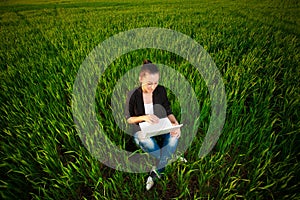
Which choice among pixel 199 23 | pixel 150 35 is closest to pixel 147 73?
pixel 150 35

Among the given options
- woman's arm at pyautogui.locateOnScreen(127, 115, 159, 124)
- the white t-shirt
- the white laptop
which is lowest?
the white laptop

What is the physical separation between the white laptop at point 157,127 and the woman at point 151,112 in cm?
4

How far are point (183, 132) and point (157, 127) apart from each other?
10.8 inches

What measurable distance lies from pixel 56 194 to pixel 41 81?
4.93 feet

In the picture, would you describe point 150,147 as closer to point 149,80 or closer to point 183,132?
point 183,132

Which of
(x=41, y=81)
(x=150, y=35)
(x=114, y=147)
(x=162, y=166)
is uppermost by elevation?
(x=150, y=35)

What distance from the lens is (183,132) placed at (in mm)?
1538

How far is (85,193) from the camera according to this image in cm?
129

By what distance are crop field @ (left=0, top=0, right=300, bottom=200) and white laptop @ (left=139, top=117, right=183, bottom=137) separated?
0.18 meters

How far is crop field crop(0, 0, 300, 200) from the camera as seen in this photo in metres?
1.17

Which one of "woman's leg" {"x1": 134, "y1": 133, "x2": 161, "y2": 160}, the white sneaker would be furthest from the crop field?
"woman's leg" {"x1": 134, "y1": 133, "x2": 161, "y2": 160}

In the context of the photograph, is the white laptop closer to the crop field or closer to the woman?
the woman

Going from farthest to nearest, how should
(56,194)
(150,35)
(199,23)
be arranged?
(199,23) < (150,35) < (56,194)

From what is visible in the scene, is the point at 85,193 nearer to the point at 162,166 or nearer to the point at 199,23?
the point at 162,166
